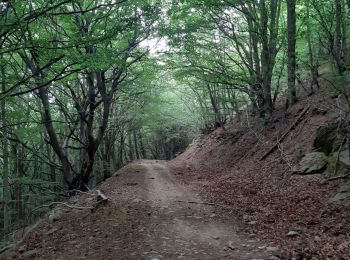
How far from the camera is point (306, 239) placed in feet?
19.6

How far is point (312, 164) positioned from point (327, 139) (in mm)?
932

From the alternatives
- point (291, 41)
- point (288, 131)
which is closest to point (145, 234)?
point (288, 131)

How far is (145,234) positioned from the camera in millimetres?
7078

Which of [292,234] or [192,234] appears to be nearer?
[292,234]

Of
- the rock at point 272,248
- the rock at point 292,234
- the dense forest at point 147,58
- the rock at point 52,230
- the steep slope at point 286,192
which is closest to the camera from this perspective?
the rock at point 272,248

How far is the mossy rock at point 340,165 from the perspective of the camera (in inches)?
324

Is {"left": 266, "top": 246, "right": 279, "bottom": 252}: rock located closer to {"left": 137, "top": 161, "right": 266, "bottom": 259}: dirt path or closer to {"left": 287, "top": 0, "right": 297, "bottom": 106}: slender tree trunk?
{"left": 137, "top": 161, "right": 266, "bottom": 259}: dirt path

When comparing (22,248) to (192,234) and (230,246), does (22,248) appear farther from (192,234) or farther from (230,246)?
(230,246)

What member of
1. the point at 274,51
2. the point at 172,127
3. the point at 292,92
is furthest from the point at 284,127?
the point at 172,127

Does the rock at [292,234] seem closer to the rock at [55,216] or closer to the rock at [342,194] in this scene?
the rock at [342,194]

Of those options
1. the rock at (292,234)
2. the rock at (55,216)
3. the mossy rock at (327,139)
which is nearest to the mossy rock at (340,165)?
the mossy rock at (327,139)

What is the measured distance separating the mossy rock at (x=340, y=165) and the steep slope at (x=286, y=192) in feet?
0.87

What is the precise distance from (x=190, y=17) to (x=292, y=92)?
569 centimetres

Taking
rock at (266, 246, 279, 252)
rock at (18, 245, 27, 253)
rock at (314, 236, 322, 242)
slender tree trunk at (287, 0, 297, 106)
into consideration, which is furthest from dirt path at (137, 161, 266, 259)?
slender tree trunk at (287, 0, 297, 106)
